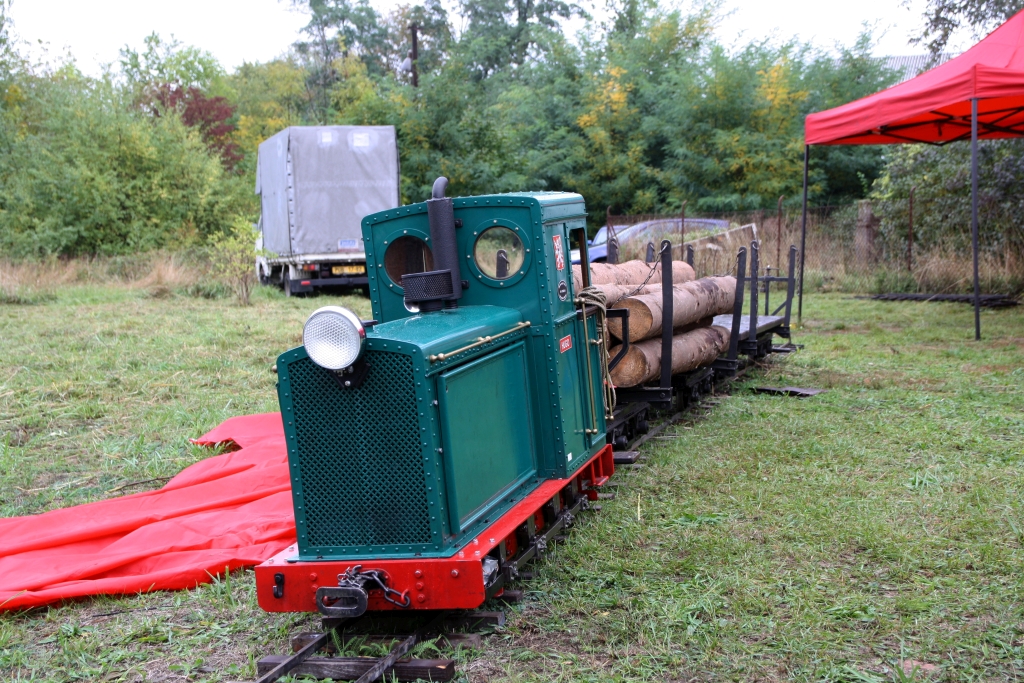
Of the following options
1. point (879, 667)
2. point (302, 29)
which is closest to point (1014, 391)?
point (879, 667)

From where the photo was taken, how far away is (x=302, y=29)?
47.5m

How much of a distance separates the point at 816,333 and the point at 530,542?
933 centimetres

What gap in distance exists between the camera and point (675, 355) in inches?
301

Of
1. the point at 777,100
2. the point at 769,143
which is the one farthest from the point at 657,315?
the point at 777,100

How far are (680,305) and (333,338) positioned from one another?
4.60m

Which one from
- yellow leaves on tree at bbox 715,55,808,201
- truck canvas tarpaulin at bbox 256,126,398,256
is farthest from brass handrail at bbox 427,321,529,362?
yellow leaves on tree at bbox 715,55,808,201

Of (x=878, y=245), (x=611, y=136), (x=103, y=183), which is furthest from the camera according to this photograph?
(x=611, y=136)

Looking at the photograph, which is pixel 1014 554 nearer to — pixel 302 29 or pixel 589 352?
pixel 589 352

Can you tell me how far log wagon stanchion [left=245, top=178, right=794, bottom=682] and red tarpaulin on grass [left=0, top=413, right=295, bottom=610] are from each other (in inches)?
43.4

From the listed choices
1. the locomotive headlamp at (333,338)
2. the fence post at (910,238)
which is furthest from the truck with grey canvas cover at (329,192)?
the locomotive headlamp at (333,338)

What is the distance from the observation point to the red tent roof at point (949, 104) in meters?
10.5

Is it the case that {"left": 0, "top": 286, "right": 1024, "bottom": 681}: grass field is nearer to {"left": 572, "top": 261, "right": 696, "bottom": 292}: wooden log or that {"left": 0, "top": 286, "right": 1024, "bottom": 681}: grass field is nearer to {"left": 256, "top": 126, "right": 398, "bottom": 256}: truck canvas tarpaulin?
{"left": 572, "top": 261, "right": 696, "bottom": 292}: wooden log

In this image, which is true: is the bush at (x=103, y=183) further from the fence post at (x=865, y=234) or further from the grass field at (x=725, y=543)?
the fence post at (x=865, y=234)

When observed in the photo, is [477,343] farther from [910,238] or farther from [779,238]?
[779,238]
